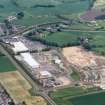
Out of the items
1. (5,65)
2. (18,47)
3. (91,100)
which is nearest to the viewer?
(91,100)

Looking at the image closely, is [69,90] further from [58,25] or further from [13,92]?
[58,25]

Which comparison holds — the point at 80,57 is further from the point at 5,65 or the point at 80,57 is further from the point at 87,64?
the point at 5,65

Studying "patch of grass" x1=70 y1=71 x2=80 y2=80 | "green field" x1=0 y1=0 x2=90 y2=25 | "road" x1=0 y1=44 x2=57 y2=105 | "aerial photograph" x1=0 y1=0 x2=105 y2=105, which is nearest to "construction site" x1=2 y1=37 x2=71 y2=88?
"aerial photograph" x1=0 y1=0 x2=105 y2=105

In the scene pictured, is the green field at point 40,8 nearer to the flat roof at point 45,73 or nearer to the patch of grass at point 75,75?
the flat roof at point 45,73

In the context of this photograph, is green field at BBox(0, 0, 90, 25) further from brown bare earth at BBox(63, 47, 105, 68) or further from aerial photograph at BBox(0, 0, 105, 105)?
brown bare earth at BBox(63, 47, 105, 68)

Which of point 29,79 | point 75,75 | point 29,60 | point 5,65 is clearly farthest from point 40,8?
point 29,79

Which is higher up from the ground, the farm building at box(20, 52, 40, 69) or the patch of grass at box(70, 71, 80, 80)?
the farm building at box(20, 52, 40, 69)

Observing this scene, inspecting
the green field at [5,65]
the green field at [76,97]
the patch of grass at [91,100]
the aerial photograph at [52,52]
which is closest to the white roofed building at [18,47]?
the aerial photograph at [52,52]

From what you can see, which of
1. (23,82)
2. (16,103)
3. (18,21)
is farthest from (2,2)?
(16,103)
